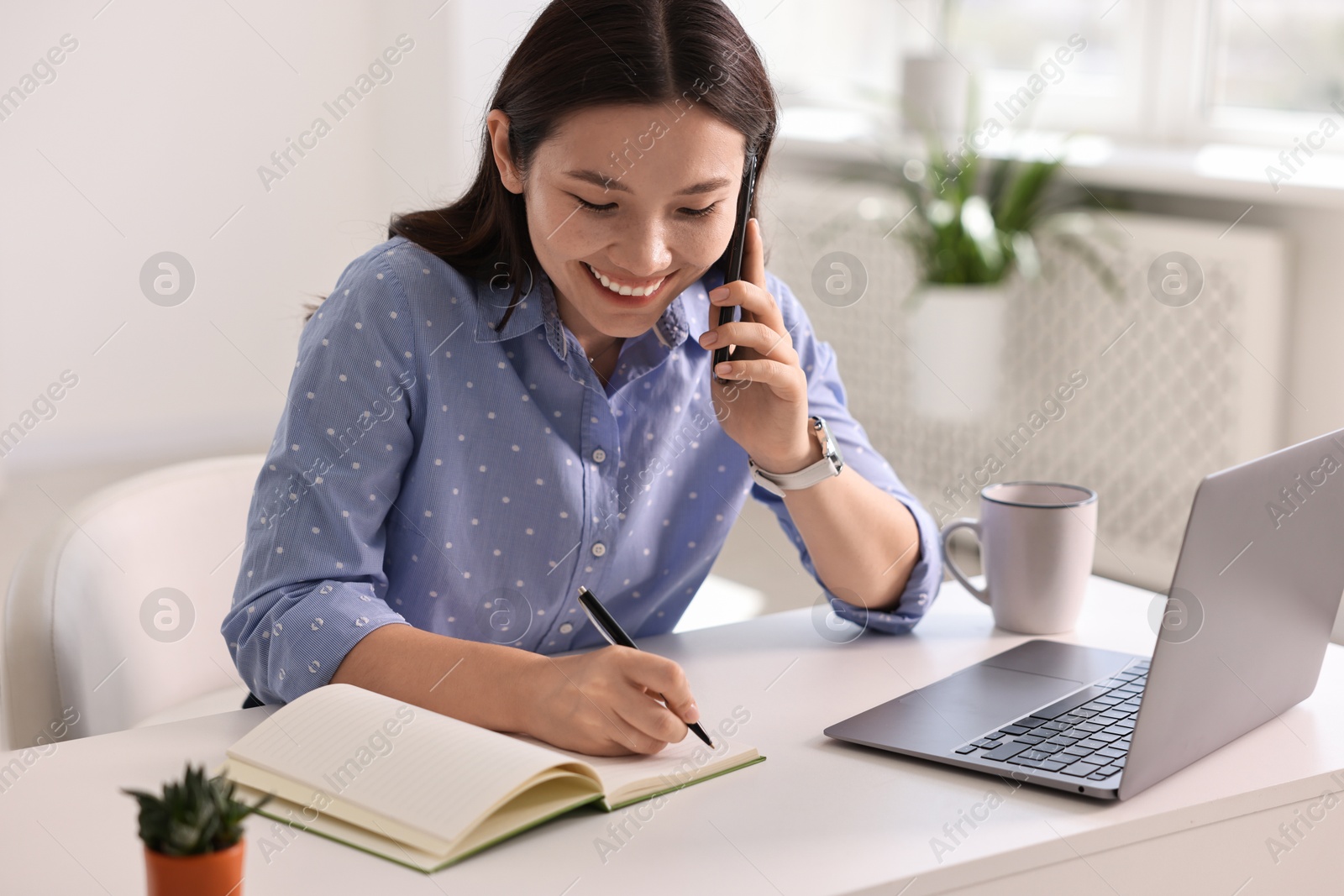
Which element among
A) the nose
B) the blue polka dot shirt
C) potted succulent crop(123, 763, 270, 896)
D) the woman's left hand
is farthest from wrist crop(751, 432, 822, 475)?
potted succulent crop(123, 763, 270, 896)

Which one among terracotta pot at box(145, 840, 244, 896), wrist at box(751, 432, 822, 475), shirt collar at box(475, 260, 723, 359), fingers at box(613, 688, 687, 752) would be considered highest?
shirt collar at box(475, 260, 723, 359)

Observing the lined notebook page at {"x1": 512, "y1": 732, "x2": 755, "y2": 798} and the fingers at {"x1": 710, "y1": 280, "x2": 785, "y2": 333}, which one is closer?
the lined notebook page at {"x1": 512, "y1": 732, "x2": 755, "y2": 798}

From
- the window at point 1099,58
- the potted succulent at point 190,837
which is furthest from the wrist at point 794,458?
the window at point 1099,58

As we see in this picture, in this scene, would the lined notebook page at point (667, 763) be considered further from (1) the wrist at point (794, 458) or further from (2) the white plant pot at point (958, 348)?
(2) the white plant pot at point (958, 348)

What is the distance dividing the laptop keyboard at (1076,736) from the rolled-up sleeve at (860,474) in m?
0.22

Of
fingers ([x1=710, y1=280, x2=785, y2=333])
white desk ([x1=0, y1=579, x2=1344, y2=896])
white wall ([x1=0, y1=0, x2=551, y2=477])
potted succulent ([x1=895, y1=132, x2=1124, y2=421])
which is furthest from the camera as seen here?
white wall ([x1=0, y1=0, x2=551, y2=477])

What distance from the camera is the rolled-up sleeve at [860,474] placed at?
4.30 feet

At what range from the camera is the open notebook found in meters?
0.83

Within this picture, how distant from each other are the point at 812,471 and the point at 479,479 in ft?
1.03

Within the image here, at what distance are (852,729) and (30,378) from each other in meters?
3.33

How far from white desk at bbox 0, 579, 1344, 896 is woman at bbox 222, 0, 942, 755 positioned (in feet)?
0.34

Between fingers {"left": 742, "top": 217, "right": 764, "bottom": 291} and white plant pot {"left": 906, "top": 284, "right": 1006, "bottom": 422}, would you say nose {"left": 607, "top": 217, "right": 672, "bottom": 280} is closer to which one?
fingers {"left": 742, "top": 217, "right": 764, "bottom": 291}

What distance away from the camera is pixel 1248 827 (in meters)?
0.95

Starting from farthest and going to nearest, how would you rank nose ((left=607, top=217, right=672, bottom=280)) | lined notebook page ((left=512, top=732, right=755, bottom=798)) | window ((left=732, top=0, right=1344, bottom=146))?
window ((left=732, top=0, right=1344, bottom=146)), nose ((left=607, top=217, right=672, bottom=280)), lined notebook page ((left=512, top=732, right=755, bottom=798))
